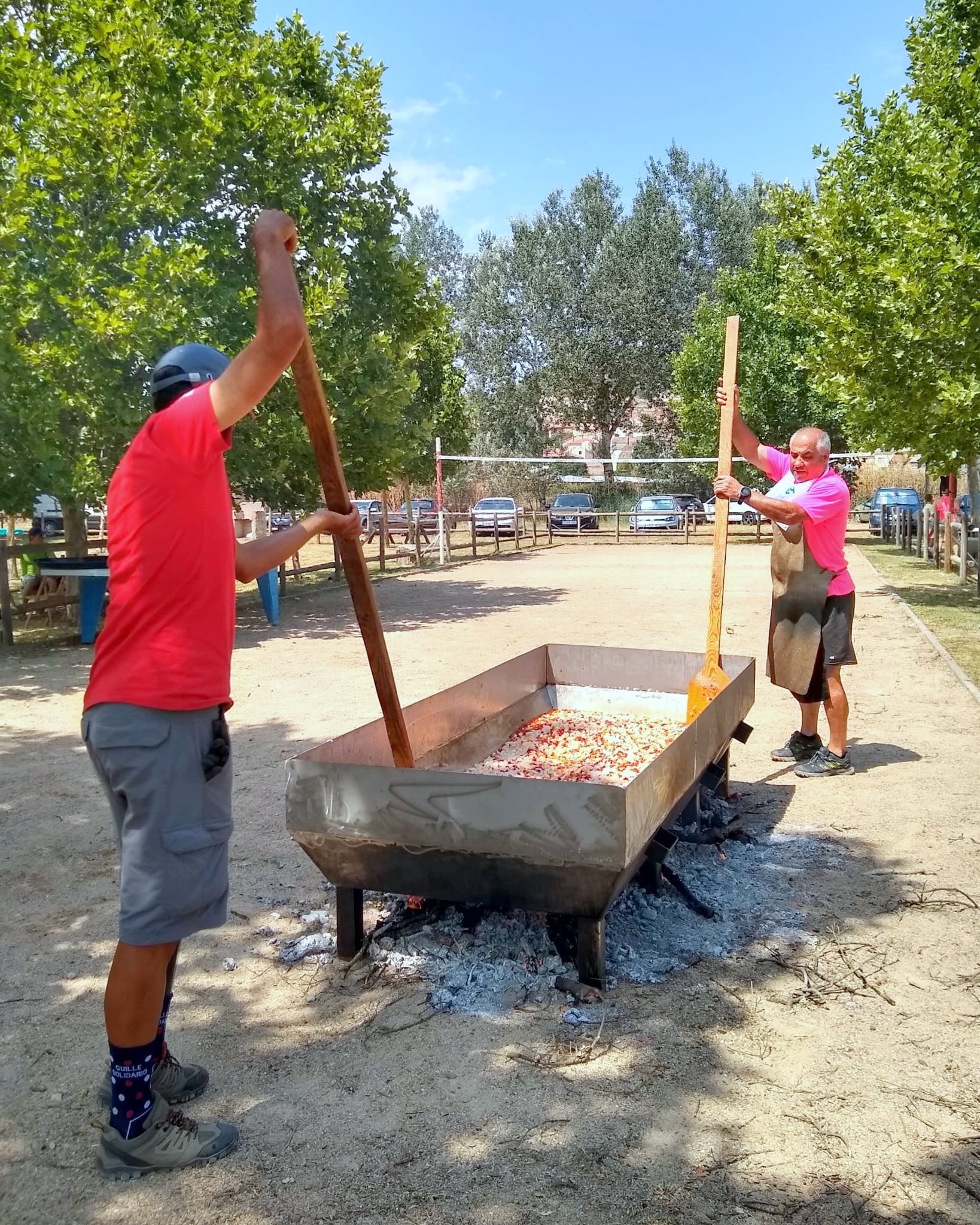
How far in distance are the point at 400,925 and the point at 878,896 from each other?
2.09 m

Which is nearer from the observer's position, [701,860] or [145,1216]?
[145,1216]

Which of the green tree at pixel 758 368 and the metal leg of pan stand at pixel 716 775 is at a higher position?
the green tree at pixel 758 368

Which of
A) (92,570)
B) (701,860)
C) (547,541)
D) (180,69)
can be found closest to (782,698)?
(701,860)

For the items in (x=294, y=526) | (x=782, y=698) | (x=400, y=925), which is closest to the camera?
(x=294, y=526)

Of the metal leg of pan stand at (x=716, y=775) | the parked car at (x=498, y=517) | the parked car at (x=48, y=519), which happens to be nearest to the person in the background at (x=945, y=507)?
the parked car at (x=498, y=517)

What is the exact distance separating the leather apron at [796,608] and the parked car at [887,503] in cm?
2489

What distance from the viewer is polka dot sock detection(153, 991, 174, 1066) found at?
2.92 meters

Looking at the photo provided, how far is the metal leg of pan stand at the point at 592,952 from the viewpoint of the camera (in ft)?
11.9

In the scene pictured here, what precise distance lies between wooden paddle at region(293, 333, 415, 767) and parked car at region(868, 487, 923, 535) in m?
28.0

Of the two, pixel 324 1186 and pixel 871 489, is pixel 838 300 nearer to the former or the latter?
pixel 324 1186

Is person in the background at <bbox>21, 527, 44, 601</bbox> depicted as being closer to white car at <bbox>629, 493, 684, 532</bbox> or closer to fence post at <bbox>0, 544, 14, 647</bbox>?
fence post at <bbox>0, 544, 14, 647</bbox>

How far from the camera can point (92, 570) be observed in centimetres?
1129

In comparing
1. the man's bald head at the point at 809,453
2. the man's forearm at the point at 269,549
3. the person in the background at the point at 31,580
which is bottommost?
the person in the background at the point at 31,580

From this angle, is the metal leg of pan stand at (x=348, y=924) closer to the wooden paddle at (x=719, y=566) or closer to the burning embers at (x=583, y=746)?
the burning embers at (x=583, y=746)
